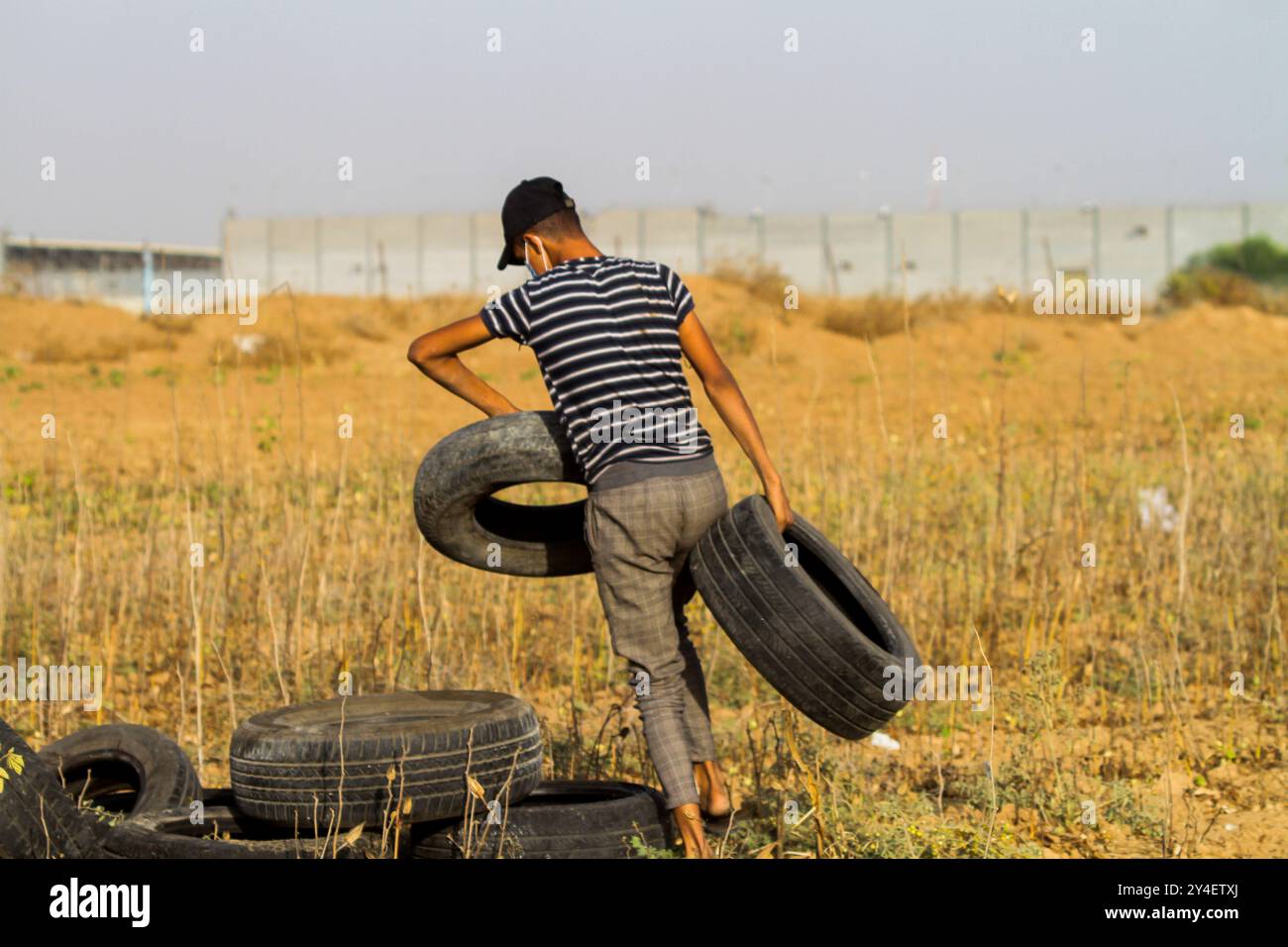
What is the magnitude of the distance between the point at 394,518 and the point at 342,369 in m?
16.2

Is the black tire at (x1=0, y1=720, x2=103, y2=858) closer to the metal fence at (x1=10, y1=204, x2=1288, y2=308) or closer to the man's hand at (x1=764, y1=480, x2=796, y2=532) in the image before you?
the man's hand at (x1=764, y1=480, x2=796, y2=532)

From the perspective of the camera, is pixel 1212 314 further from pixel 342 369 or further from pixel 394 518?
pixel 394 518

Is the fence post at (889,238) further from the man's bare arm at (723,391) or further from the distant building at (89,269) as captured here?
the man's bare arm at (723,391)

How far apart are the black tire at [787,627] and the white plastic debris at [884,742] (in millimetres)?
1697

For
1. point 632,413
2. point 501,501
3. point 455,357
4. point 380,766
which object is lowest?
point 380,766

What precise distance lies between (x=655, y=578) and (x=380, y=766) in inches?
39.1

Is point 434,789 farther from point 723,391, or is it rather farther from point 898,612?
point 898,612

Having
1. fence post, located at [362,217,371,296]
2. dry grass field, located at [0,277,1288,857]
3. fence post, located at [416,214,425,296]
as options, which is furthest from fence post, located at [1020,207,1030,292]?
dry grass field, located at [0,277,1288,857]

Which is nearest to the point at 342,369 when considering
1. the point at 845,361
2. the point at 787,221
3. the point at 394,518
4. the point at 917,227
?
the point at 845,361

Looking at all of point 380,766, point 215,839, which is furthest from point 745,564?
point 215,839

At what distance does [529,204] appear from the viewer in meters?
4.56

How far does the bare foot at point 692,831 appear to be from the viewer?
448 centimetres

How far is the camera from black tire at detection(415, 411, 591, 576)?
4.86m
